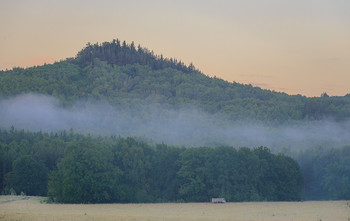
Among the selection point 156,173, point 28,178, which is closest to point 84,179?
point 28,178

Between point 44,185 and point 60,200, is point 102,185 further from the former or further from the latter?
point 44,185

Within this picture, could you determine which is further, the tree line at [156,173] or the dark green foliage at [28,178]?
the dark green foliage at [28,178]

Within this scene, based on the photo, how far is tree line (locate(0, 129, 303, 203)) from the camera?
9431 centimetres

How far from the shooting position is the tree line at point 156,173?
309 feet

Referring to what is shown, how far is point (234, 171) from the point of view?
109m

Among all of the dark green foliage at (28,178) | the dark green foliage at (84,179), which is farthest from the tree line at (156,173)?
the dark green foliage at (84,179)

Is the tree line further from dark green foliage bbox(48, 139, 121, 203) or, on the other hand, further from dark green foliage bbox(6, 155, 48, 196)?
dark green foliage bbox(48, 139, 121, 203)

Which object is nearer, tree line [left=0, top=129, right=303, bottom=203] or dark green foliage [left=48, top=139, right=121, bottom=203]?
dark green foliage [left=48, top=139, right=121, bottom=203]

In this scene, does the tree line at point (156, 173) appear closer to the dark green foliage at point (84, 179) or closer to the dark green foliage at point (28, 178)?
the dark green foliage at point (28, 178)

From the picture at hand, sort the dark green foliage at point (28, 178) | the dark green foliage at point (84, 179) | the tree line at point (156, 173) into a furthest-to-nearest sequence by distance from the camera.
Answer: the dark green foliage at point (28, 178)
the tree line at point (156, 173)
the dark green foliage at point (84, 179)

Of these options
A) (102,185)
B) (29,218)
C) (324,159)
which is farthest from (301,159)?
(29,218)

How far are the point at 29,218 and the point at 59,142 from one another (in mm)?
79137

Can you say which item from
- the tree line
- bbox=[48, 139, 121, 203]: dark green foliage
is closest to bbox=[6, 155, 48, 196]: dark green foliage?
the tree line

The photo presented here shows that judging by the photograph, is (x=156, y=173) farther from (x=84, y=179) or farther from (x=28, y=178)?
(x=84, y=179)
